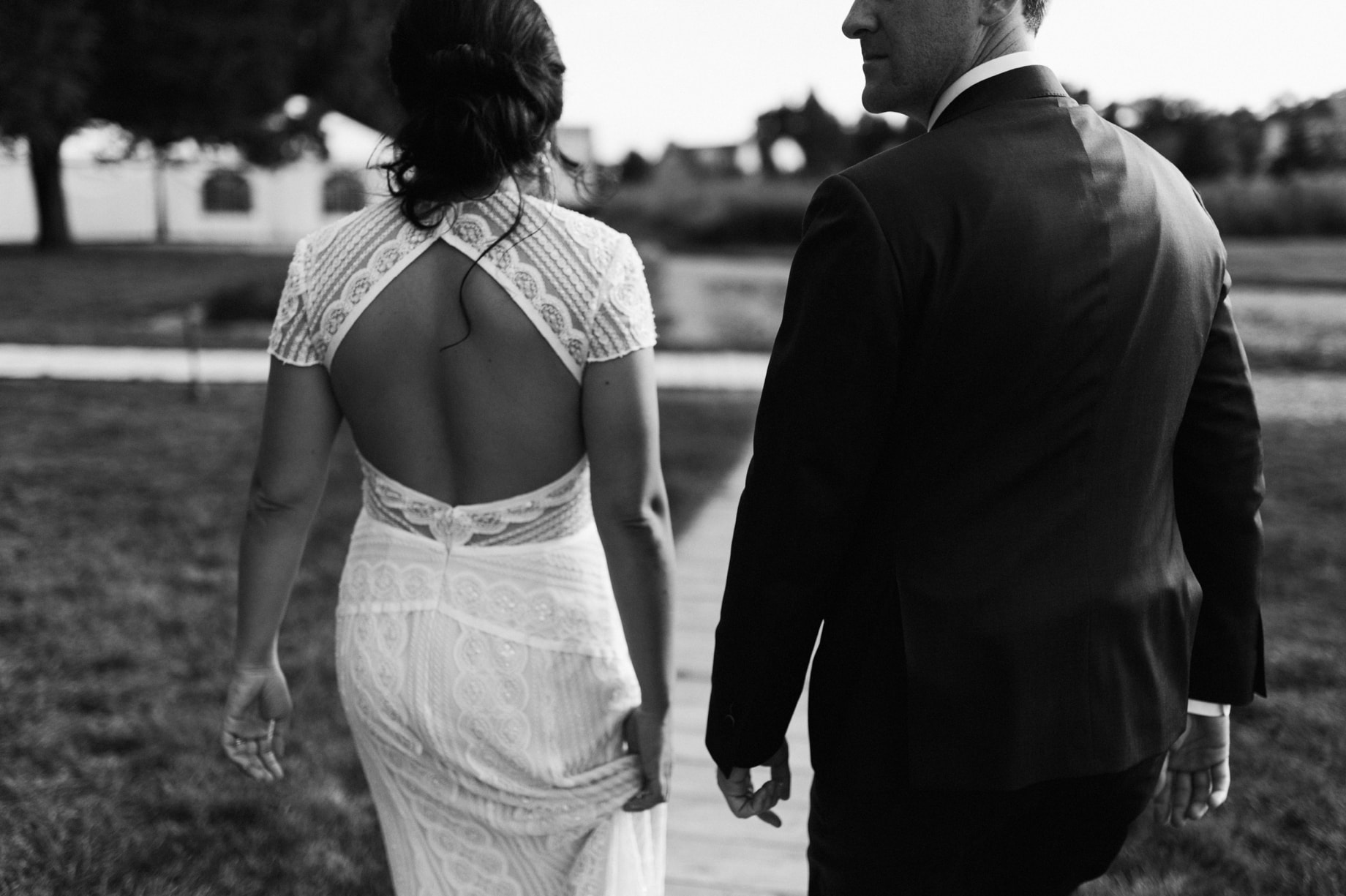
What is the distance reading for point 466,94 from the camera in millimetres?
1819

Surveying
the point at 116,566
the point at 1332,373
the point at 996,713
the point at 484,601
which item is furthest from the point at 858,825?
the point at 1332,373

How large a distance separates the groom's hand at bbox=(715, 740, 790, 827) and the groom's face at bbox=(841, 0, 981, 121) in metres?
0.98

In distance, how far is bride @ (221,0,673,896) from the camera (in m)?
1.84

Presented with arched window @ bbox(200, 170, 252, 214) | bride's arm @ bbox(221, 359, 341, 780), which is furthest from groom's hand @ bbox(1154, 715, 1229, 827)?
arched window @ bbox(200, 170, 252, 214)

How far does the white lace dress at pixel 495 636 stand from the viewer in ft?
6.15

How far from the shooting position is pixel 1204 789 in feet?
6.83

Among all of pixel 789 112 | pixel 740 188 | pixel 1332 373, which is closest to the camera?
pixel 1332 373

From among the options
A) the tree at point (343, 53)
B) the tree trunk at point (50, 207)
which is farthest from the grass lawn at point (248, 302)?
the tree at point (343, 53)

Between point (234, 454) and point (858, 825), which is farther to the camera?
point (234, 454)

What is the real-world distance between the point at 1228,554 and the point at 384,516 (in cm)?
134

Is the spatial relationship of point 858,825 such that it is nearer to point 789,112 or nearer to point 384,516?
point 384,516

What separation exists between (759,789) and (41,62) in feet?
72.8

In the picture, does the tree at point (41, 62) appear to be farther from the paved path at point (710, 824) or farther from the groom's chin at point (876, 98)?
the groom's chin at point (876, 98)

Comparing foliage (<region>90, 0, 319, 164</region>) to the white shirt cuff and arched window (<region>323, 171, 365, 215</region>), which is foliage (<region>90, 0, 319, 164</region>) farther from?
the white shirt cuff
